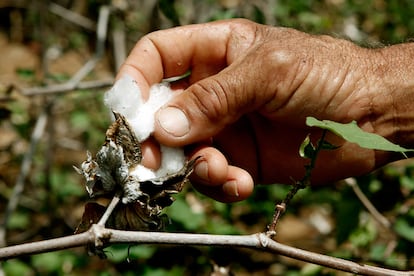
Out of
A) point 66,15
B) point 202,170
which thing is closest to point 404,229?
point 202,170

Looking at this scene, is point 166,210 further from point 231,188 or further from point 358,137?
point 358,137

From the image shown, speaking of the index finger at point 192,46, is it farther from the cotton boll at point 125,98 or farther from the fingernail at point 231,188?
the fingernail at point 231,188

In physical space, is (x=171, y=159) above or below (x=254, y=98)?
below

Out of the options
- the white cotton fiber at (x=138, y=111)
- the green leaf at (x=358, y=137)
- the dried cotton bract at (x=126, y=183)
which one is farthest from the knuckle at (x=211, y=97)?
the green leaf at (x=358, y=137)

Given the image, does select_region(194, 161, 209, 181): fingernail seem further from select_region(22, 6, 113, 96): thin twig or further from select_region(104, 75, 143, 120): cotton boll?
select_region(22, 6, 113, 96): thin twig

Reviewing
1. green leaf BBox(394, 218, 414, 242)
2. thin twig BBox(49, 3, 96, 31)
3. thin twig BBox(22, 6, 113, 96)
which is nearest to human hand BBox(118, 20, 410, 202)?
green leaf BBox(394, 218, 414, 242)
